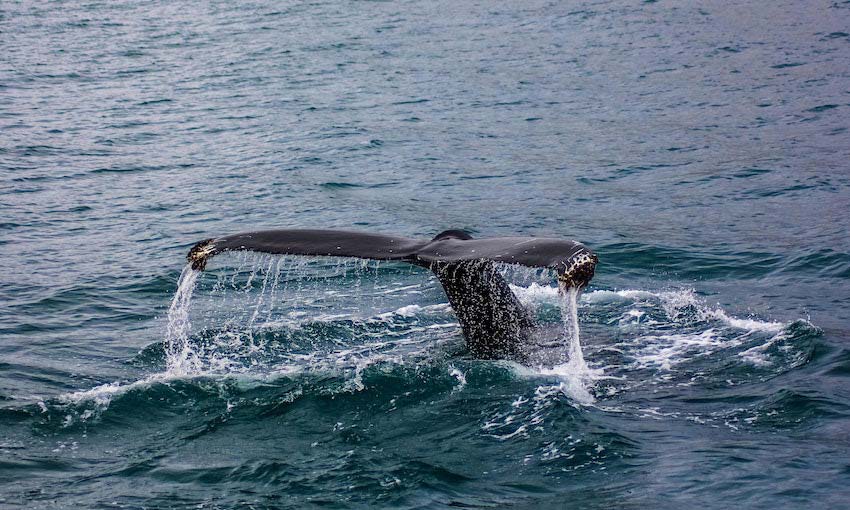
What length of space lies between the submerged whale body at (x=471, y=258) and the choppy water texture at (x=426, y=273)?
308mm

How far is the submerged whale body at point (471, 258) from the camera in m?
6.83

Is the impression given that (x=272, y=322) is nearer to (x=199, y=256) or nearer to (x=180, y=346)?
(x=180, y=346)

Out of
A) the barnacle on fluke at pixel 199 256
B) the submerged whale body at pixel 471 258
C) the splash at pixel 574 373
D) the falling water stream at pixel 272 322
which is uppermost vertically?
the barnacle on fluke at pixel 199 256

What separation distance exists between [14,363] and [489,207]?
7735 mm

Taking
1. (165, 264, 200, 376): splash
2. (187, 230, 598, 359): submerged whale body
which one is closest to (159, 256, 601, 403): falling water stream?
(165, 264, 200, 376): splash

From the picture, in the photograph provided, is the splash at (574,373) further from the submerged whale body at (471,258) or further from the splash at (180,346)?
the splash at (180,346)

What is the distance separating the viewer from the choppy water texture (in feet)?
25.0

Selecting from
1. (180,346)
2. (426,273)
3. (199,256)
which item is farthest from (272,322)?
(199,256)

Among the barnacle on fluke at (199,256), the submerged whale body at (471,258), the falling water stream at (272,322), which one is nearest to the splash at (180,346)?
the falling water stream at (272,322)

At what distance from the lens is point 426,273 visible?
512 inches

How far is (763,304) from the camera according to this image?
1126cm

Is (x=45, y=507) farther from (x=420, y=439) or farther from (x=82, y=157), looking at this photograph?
(x=82, y=157)

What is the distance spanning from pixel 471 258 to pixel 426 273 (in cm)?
542

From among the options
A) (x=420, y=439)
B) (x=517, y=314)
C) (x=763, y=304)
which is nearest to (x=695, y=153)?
(x=763, y=304)
